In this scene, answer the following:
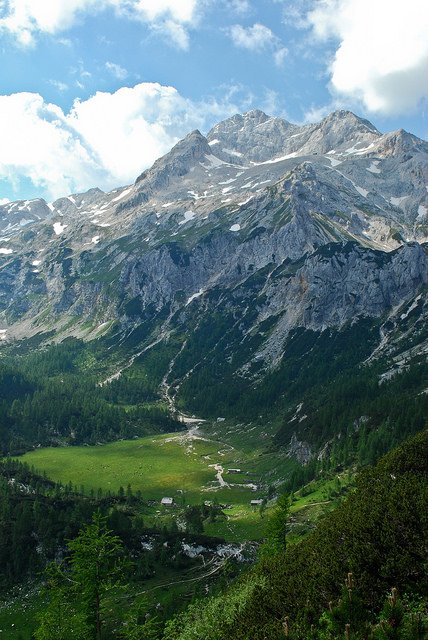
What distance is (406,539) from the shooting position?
36.2 meters

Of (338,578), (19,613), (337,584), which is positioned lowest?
(19,613)

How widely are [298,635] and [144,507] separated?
85.8 metres

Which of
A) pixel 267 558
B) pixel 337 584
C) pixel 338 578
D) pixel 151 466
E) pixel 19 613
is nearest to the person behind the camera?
pixel 337 584

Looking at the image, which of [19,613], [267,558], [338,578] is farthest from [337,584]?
[19,613]

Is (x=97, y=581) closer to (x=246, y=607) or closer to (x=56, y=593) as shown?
(x=56, y=593)

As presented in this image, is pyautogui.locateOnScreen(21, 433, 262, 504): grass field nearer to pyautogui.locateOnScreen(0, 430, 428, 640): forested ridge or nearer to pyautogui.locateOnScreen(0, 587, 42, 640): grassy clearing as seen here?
pyautogui.locateOnScreen(0, 587, 42, 640): grassy clearing

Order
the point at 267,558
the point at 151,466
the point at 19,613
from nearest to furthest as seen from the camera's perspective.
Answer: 1. the point at 267,558
2. the point at 19,613
3. the point at 151,466

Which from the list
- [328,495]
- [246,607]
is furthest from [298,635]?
[328,495]

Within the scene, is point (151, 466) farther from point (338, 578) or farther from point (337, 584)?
point (337, 584)

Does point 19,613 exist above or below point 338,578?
below

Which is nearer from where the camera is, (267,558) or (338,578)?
(338,578)

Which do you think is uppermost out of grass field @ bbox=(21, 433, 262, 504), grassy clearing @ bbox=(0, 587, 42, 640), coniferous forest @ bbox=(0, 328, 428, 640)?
coniferous forest @ bbox=(0, 328, 428, 640)

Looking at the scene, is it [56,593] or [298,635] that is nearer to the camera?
[298,635]

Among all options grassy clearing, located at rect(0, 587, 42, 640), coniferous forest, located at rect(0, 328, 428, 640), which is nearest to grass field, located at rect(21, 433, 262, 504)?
coniferous forest, located at rect(0, 328, 428, 640)
